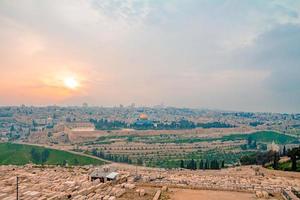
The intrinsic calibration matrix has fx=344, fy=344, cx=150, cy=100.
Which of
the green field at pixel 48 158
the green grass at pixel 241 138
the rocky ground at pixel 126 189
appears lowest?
the green field at pixel 48 158

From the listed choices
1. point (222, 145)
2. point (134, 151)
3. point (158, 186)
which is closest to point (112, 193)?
point (158, 186)

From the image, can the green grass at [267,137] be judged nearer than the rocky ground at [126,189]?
No

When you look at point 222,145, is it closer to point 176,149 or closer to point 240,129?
point 176,149

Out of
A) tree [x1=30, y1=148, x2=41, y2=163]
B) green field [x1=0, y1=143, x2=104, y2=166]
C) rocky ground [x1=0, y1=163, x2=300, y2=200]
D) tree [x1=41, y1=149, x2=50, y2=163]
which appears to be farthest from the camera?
tree [x1=41, y1=149, x2=50, y2=163]

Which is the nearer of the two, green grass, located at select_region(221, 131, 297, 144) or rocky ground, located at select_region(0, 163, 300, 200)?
rocky ground, located at select_region(0, 163, 300, 200)

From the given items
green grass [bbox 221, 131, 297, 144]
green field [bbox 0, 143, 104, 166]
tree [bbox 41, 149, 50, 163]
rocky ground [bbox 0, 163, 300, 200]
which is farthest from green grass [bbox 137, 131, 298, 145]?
rocky ground [bbox 0, 163, 300, 200]

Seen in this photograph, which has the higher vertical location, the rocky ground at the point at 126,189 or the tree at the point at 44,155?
the rocky ground at the point at 126,189

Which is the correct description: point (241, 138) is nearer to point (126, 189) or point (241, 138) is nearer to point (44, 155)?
point (44, 155)

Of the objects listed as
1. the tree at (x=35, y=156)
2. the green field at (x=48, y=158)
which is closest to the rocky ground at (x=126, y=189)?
the green field at (x=48, y=158)

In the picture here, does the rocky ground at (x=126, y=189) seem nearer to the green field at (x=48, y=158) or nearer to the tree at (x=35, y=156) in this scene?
the green field at (x=48, y=158)

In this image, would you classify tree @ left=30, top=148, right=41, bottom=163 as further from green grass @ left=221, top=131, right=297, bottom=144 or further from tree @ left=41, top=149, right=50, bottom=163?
green grass @ left=221, top=131, right=297, bottom=144

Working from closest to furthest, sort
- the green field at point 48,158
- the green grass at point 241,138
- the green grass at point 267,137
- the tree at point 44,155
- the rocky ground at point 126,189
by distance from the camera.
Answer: the rocky ground at point 126,189, the green field at point 48,158, the tree at point 44,155, the green grass at point 241,138, the green grass at point 267,137
